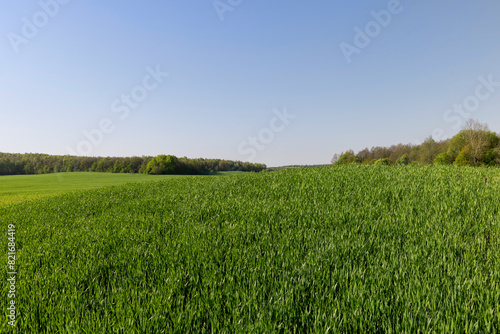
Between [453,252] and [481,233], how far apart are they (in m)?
1.66

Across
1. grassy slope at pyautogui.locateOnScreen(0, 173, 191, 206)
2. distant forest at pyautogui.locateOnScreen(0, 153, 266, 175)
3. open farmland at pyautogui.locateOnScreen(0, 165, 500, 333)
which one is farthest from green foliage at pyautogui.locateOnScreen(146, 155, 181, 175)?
open farmland at pyautogui.locateOnScreen(0, 165, 500, 333)

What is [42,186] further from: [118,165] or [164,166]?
[118,165]

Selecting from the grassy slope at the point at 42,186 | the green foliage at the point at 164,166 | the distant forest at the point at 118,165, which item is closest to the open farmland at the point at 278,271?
the grassy slope at the point at 42,186

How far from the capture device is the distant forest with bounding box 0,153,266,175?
7944cm

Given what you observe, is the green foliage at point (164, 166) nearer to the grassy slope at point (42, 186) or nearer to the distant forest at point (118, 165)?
the distant forest at point (118, 165)

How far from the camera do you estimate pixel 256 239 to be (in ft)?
17.2

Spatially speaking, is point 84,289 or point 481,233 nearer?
point 84,289

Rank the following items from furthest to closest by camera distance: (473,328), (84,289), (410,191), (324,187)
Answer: (324,187)
(410,191)
(84,289)
(473,328)

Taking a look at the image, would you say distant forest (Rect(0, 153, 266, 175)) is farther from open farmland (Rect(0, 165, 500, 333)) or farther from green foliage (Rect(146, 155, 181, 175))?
open farmland (Rect(0, 165, 500, 333))

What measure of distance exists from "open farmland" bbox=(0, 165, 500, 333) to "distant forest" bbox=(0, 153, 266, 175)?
2788 inches

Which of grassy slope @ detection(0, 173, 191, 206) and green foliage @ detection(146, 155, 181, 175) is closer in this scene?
grassy slope @ detection(0, 173, 191, 206)

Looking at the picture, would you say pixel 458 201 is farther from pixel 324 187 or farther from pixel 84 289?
pixel 84 289

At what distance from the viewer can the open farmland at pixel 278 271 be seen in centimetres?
261

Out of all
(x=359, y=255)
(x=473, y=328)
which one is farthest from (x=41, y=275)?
(x=473, y=328)
